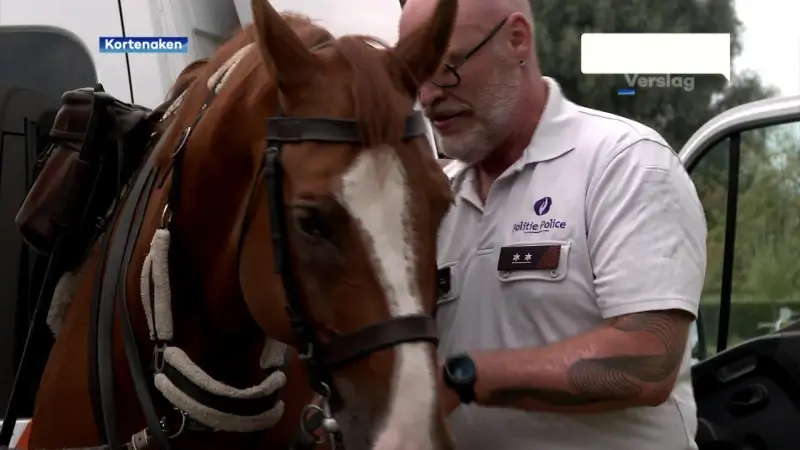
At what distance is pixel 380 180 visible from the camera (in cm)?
149

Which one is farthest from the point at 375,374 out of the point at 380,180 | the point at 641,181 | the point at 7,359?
the point at 7,359

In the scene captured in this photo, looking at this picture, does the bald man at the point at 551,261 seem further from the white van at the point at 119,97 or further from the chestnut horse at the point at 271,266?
the white van at the point at 119,97

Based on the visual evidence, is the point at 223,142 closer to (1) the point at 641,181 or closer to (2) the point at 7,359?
(1) the point at 641,181

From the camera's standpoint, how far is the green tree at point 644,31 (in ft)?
17.0

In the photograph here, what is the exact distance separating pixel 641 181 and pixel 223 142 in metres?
0.77

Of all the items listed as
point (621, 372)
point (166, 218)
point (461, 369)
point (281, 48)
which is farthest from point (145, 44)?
point (621, 372)

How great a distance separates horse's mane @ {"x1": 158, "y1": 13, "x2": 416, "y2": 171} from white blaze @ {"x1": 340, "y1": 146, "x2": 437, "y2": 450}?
0.18 ft

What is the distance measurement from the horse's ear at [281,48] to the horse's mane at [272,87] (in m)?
0.08

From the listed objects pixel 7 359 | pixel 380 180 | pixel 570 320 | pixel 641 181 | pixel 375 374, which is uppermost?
pixel 380 180

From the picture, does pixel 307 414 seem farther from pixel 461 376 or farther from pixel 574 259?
pixel 574 259

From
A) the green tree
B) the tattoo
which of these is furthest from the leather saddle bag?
the green tree

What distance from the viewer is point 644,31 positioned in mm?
5523

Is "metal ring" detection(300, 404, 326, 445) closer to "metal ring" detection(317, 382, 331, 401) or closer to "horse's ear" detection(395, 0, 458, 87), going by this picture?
"metal ring" detection(317, 382, 331, 401)

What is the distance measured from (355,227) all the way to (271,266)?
0.20 m
